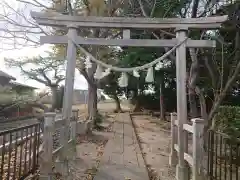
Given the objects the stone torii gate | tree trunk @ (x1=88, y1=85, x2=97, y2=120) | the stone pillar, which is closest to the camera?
the stone pillar

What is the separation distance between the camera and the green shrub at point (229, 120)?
282 inches

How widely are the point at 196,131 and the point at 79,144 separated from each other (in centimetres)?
593

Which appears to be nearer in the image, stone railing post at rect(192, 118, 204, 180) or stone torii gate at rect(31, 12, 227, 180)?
stone railing post at rect(192, 118, 204, 180)

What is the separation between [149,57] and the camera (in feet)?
43.5

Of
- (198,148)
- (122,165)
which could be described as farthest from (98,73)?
(198,148)

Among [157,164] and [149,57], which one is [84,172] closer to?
[157,164]

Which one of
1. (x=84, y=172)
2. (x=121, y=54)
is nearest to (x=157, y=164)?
(x=84, y=172)

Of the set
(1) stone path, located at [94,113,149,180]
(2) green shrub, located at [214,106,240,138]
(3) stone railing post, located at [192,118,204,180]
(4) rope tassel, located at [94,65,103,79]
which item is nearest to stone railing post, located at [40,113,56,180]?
(1) stone path, located at [94,113,149,180]

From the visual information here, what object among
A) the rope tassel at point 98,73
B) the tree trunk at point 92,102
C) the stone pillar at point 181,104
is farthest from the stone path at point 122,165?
the tree trunk at point 92,102

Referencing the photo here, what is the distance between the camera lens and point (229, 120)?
27.6ft

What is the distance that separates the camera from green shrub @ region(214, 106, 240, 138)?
716 centimetres

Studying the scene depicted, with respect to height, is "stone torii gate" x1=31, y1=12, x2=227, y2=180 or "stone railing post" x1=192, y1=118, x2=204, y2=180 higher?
"stone torii gate" x1=31, y1=12, x2=227, y2=180

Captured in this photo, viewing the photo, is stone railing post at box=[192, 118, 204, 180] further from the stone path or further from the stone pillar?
the stone path

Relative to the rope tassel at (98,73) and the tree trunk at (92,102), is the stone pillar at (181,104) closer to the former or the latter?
the rope tassel at (98,73)
